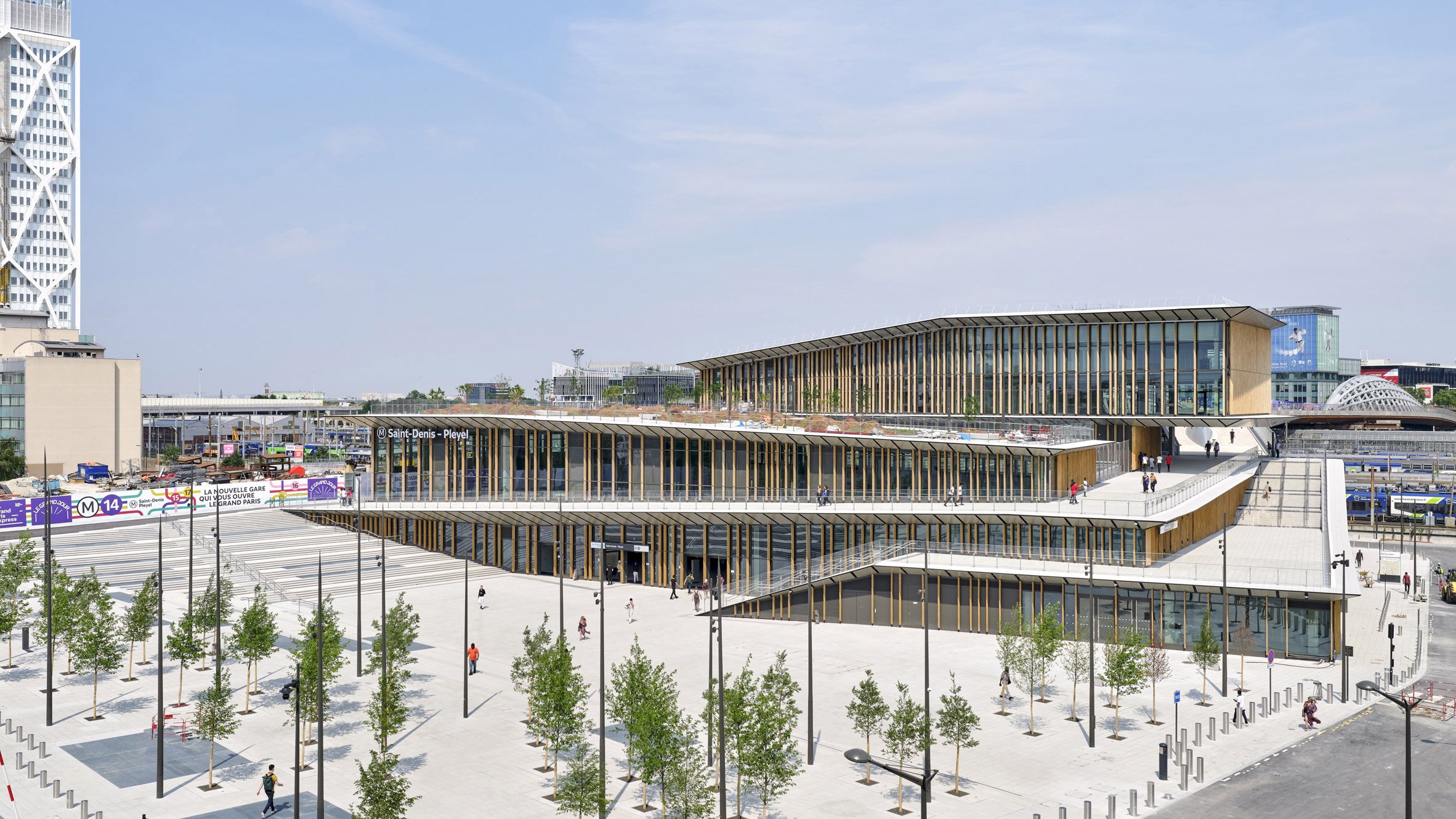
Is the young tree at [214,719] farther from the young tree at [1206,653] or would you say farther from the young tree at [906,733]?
the young tree at [1206,653]

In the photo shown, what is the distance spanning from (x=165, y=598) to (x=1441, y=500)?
106 meters

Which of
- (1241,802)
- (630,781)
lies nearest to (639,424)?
(630,781)

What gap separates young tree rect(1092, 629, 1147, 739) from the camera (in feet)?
127

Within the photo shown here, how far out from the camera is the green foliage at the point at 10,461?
113500mm

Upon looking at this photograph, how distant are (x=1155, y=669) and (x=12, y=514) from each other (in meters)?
70.5

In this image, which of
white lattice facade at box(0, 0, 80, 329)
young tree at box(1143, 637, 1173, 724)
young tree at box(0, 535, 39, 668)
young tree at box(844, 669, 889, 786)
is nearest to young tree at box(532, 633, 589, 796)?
young tree at box(844, 669, 889, 786)

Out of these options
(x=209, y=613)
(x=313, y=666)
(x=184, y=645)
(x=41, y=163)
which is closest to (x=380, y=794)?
(x=313, y=666)

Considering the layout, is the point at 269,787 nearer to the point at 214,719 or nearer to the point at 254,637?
the point at 214,719

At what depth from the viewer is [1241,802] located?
3119 cm

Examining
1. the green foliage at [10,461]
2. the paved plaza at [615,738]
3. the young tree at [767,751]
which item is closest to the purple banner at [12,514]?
the paved plaza at [615,738]

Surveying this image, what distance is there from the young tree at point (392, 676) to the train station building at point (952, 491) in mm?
10532

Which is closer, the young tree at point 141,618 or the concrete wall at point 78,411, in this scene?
the young tree at point 141,618

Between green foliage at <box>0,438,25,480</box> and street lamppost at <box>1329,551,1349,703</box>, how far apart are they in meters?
118

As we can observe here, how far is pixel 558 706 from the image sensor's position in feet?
106
